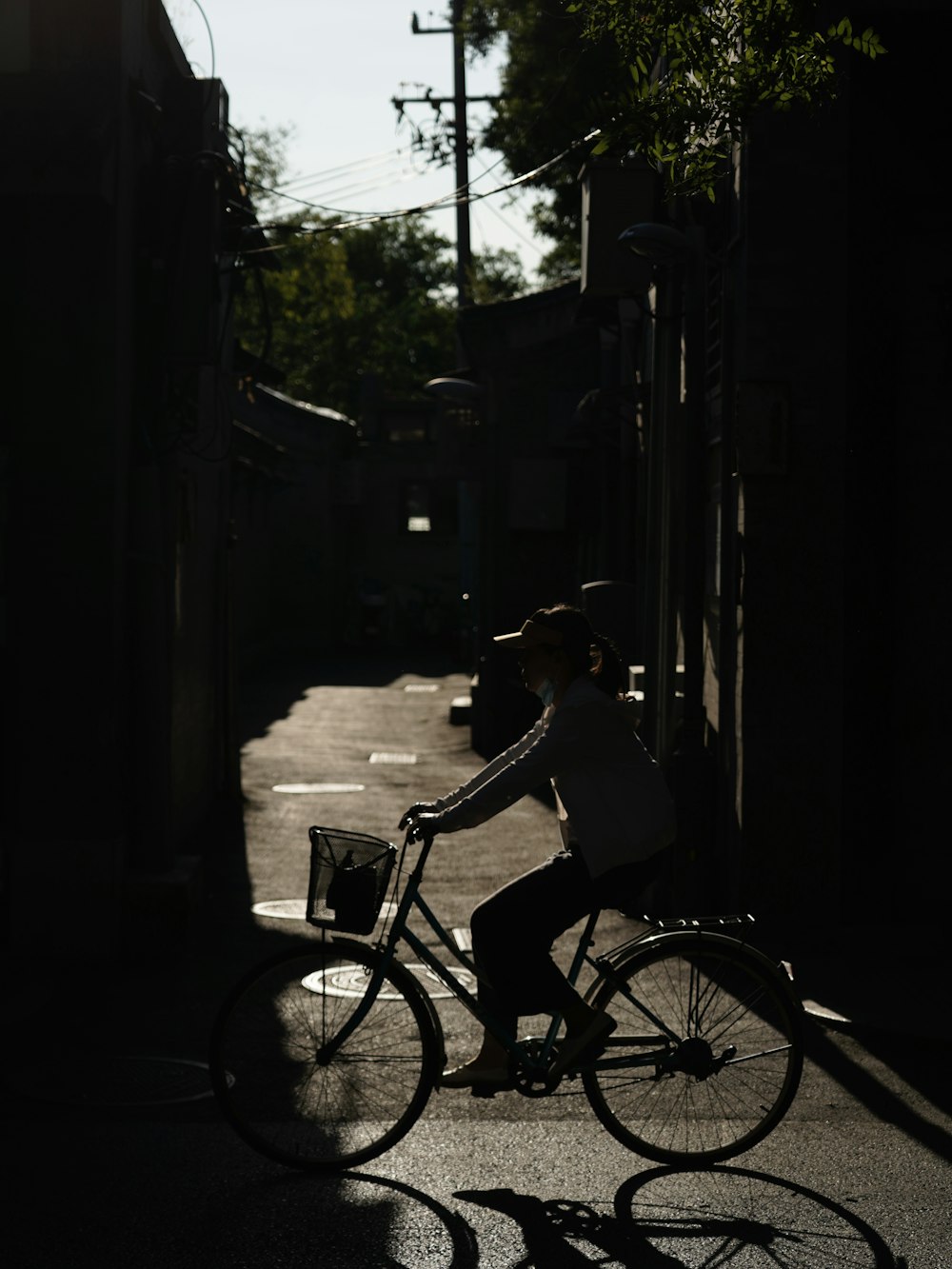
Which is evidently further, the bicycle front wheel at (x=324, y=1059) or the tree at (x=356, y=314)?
the tree at (x=356, y=314)

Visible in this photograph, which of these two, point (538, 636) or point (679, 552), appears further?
point (679, 552)

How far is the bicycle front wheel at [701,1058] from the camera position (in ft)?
18.8

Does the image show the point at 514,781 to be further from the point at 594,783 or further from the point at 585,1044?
the point at 585,1044

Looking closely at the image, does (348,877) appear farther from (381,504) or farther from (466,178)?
(381,504)

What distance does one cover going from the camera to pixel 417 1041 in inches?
224

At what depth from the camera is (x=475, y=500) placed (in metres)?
31.4

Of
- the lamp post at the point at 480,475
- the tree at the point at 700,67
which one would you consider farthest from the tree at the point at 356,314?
the tree at the point at 700,67

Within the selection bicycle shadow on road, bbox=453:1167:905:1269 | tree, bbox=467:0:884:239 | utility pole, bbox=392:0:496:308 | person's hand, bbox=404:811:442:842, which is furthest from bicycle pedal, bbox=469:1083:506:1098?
utility pole, bbox=392:0:496:308

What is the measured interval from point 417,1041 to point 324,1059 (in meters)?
0.33

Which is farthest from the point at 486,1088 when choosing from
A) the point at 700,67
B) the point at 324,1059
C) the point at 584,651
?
the point at 700,67

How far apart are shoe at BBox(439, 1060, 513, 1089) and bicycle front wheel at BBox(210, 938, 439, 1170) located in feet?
0.34

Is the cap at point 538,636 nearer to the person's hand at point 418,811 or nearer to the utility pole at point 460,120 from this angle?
the person's hand at point 418,811

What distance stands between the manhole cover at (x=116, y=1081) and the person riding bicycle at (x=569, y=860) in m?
1.46

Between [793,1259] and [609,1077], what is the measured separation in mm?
1115
